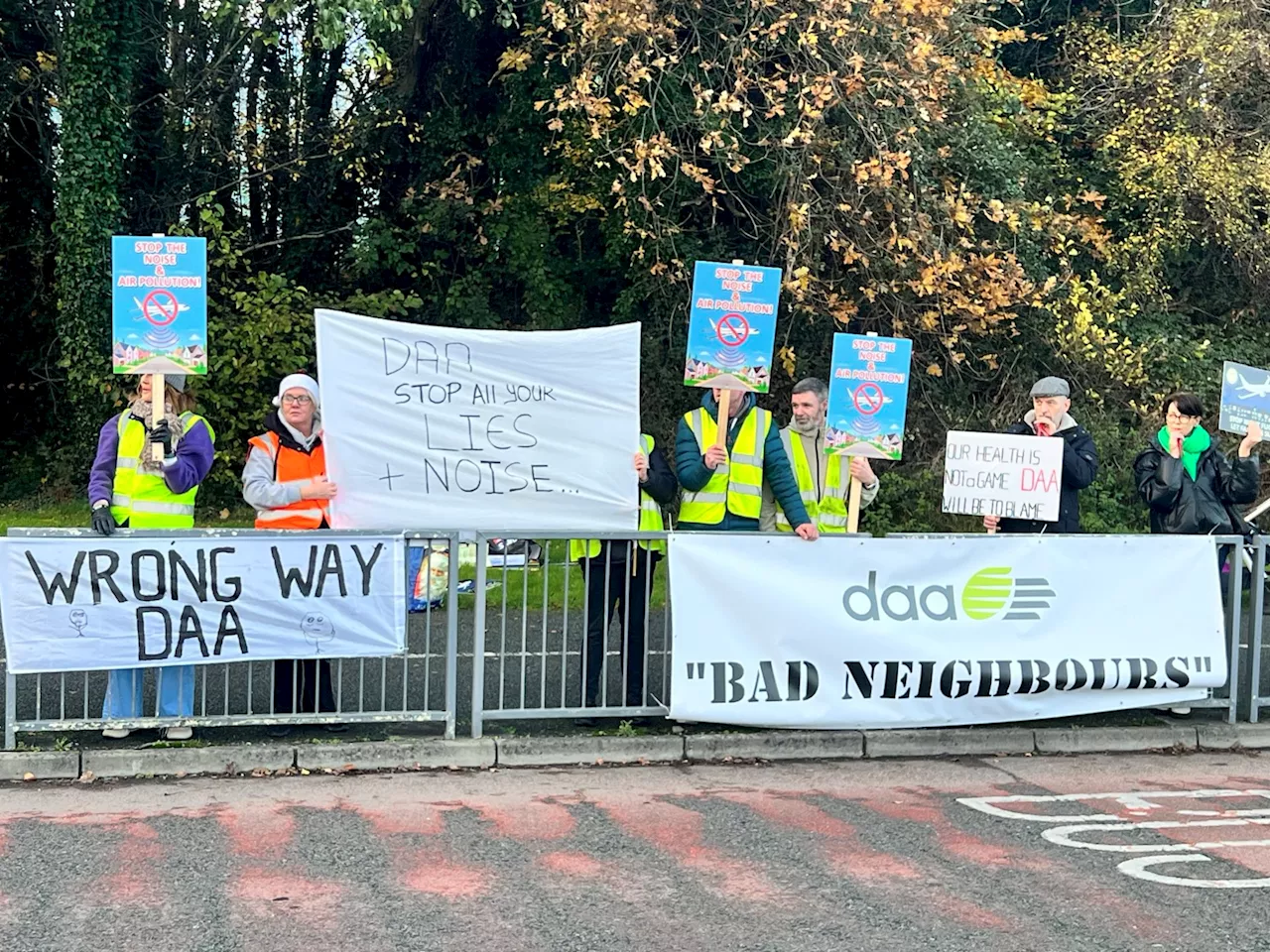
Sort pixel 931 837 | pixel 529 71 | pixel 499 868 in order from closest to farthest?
pixel 499 868, pixel 931 837, pixel 529 71

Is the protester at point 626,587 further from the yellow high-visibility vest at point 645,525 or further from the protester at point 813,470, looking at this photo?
the protester at point 813,470

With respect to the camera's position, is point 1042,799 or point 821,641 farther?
point 821,641

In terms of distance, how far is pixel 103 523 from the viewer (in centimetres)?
671

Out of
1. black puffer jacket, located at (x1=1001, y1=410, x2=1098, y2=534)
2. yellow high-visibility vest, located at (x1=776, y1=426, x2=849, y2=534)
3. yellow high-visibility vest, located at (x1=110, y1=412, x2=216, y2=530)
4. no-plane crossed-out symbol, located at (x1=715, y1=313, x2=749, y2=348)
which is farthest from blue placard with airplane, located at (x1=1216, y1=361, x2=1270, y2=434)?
yellow high-visibility vest, located at (x1=110, y1=412, x2=216, y2=530)

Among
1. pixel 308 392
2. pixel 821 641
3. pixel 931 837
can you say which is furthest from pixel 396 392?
pixel 931 837

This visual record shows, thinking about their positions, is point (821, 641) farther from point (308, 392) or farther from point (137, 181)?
point (137, 181)

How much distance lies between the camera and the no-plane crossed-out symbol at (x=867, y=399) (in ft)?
25.3

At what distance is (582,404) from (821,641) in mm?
1842

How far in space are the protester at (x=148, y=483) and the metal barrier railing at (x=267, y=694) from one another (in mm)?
96

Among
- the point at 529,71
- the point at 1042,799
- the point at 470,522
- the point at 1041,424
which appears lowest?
the point at 1042,799

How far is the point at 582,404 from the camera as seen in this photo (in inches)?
293

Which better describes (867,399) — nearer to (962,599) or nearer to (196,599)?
(962,599)

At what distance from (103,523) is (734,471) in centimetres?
332

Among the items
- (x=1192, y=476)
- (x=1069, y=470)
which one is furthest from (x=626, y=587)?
(x=1192, y=476)
